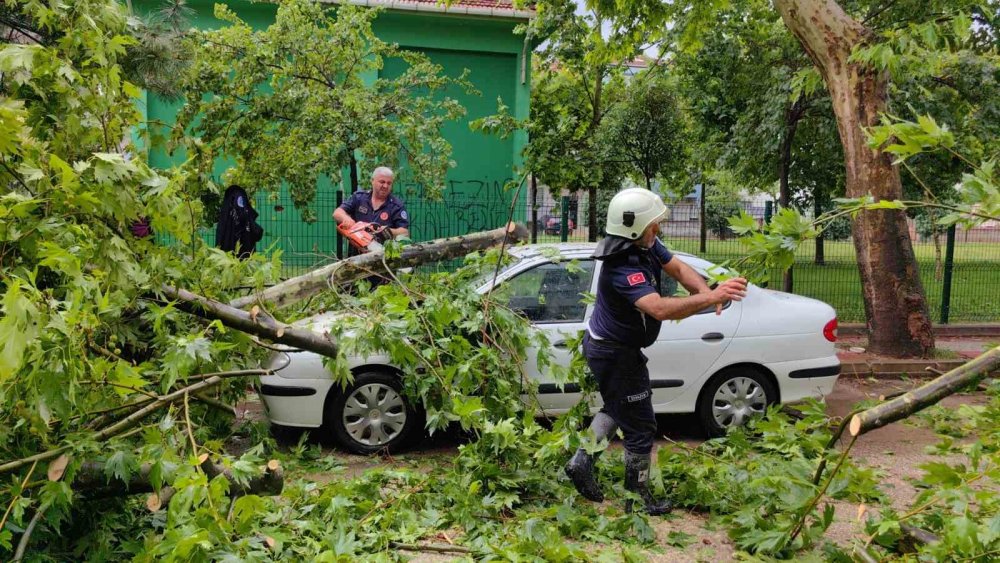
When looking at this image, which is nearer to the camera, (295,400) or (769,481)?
(769,481)

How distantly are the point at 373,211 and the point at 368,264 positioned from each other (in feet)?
6.07

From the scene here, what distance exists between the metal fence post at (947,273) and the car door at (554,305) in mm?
9063

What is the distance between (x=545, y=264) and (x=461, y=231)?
21.1ft

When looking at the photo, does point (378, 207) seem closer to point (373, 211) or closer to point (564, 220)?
point (373, 211)

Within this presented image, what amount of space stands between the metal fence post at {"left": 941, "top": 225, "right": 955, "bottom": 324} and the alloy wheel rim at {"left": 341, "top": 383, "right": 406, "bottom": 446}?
10.6 meters

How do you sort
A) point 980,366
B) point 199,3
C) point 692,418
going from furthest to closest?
point 199,3
point 692,418
point 980,366

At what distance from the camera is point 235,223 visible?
852 centimetres

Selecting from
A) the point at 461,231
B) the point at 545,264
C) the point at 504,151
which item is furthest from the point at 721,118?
the point at 545,264

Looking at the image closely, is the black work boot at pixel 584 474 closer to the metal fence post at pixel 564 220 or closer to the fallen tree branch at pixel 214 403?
the fallen tree branch at pixel 214 403

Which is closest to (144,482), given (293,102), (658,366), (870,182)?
(658,366)

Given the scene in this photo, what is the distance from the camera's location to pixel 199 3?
16.2m

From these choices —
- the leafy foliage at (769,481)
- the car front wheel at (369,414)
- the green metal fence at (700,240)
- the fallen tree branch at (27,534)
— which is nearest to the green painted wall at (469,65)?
the green metal fence at (700,240)

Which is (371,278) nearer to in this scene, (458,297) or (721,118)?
(458,297)

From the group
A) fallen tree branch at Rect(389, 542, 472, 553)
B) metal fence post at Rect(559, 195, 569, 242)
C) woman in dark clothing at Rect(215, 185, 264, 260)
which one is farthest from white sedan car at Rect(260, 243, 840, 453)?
metal fence post at Rect(559, 195, 569, 242)
